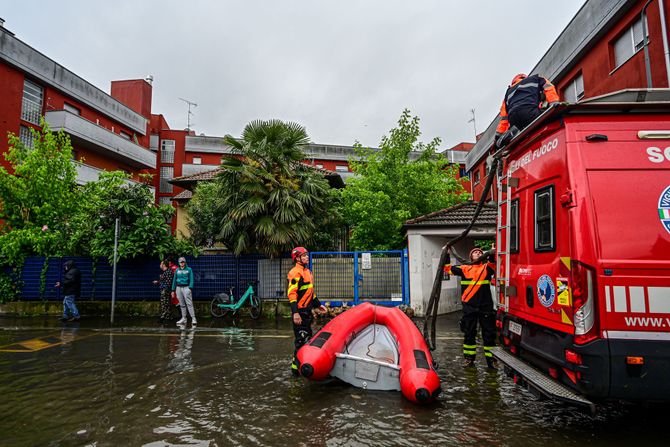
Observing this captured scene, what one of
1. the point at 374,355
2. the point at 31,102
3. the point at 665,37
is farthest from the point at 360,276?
the point at 31,102

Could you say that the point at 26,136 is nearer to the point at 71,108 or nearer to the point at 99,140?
the point at 99,140

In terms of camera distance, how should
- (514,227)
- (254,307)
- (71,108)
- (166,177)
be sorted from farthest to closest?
(166,177), (71,108), (254,307), (514,227)

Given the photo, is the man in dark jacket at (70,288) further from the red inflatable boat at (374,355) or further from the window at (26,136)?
the window at (26,136)

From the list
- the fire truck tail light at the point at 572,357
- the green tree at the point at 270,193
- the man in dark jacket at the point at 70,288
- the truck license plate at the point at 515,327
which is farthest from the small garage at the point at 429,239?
the man in dark jacket at the point at 70,288

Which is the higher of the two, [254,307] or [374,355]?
[374,355]

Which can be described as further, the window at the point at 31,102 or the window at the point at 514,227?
the window at the point at 31,102

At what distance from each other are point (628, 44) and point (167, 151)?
39669 mm

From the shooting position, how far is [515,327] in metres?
4.41

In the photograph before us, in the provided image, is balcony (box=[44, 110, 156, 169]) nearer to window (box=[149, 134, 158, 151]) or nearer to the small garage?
window (box=[149, 134, 158, 151])

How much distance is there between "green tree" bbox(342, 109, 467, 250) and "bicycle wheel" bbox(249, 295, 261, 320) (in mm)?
5813

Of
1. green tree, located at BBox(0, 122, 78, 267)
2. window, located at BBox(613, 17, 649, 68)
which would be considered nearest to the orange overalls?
window, located at BBox(613, 17, 649, 68)

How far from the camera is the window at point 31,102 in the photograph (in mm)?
21422

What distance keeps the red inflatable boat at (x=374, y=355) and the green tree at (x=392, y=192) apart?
10.3 m

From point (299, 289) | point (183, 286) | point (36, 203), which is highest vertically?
point (36, 203)
